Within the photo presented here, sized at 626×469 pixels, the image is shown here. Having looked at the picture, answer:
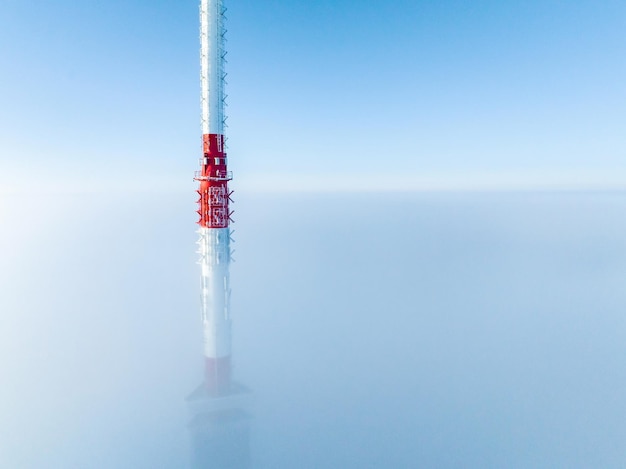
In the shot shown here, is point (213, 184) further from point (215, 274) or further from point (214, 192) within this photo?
point (215, 274)

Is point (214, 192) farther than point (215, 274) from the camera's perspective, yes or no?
No

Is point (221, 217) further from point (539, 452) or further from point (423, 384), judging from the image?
point (539, 452)

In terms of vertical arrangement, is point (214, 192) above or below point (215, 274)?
above

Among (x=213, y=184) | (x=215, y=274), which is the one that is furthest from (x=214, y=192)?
(x=215, y=274)
